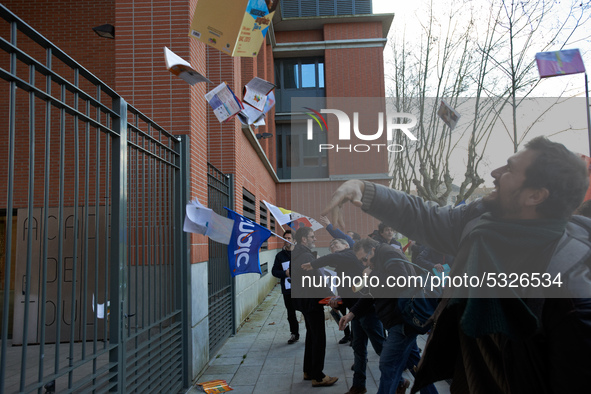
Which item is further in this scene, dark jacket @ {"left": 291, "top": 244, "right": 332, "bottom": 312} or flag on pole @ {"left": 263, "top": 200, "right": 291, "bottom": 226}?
flag on pole @ {"left": 263, "top": 200, "right": 291, "bottom": 226}

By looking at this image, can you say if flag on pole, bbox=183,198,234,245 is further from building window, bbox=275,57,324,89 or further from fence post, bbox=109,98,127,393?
building window, bbox=275,57,324,89

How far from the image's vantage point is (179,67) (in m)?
5.14

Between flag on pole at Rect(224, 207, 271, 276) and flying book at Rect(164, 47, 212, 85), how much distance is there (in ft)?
Answer: 5.38

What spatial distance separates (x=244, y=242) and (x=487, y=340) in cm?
419

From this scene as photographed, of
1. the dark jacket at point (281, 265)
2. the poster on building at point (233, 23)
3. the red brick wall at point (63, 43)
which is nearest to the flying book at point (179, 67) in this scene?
the poster on building at point (233, 23)

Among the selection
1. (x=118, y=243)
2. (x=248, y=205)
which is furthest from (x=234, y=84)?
(x=118, y=243)

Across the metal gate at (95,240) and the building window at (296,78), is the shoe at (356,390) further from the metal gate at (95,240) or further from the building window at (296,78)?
the building window at (296,78)

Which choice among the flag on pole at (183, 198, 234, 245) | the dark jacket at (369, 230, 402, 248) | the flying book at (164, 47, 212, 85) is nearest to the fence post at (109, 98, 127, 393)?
the flying book at (164, 47, 212, 85)

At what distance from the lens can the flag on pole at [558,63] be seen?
146 inches

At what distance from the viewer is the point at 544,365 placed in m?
2.04

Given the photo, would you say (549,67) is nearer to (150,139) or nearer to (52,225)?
(150,139)

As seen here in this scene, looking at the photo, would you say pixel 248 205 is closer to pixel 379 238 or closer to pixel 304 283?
pixel 304 283

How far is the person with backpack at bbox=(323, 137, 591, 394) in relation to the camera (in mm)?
1992

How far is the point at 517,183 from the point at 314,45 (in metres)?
20.9
